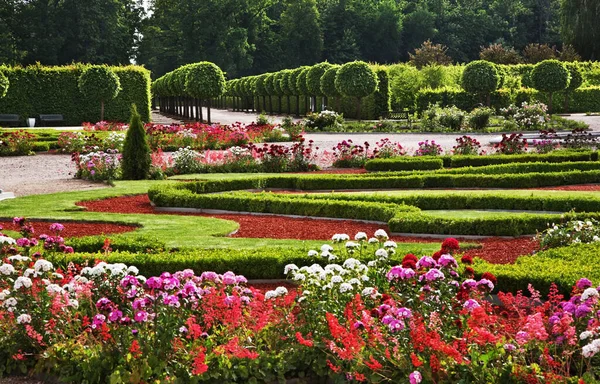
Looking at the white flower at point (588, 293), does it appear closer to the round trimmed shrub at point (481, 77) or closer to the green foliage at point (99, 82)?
the green foliage at point (99, 82)

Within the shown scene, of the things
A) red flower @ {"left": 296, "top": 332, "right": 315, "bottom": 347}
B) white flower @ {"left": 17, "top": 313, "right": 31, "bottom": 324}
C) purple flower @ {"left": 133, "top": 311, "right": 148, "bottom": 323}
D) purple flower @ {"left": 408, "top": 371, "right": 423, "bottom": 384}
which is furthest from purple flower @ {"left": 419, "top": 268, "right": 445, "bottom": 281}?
white flower @ {"left": 17, "top": 313, "right": 31, "bottom": 324}

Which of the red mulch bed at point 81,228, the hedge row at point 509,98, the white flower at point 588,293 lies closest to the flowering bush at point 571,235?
the white flower at point 588,293

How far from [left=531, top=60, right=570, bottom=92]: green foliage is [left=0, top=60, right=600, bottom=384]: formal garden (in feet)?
57.2

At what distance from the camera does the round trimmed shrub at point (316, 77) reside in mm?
42531

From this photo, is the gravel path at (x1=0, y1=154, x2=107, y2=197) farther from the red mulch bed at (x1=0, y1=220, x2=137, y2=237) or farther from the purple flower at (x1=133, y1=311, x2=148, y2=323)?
the purple flower at (x1=133, y1=311, x2=148, y2=323)

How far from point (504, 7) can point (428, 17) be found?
730cm

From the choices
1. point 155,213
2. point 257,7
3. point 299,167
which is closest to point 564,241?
point 155,213

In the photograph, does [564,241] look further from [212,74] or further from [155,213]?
[212,74]

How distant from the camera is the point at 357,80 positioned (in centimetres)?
3700

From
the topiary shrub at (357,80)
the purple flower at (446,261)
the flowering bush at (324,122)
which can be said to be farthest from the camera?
the topiary shrub at (357,80)

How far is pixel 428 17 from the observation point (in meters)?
81.2

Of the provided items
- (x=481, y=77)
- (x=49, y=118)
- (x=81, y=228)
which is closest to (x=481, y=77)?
(x=481, y=77)

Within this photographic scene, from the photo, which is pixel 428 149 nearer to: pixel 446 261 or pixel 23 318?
pixel 446 261

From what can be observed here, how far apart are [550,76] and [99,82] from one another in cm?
2046
